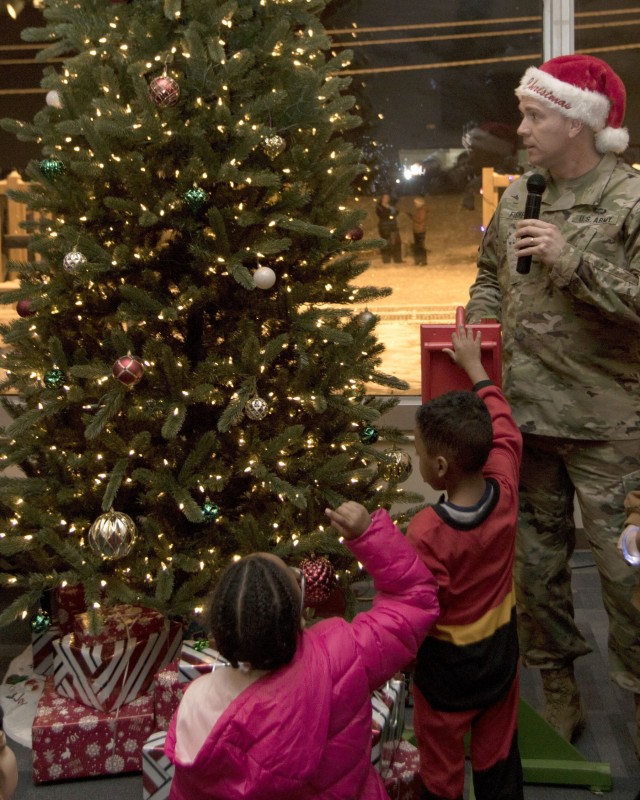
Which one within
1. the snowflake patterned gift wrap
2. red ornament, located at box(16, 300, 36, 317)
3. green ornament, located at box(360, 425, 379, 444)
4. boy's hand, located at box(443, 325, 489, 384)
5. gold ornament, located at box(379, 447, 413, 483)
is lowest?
the snowflake patterned gift wrap

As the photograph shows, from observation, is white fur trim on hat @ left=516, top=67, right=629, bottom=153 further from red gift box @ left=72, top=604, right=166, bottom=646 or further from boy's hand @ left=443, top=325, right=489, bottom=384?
red gift box @ left=72, top=604, right=166, bottom=646

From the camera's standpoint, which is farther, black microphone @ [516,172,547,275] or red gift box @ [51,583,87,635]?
red gift box @ [51,583,87,635]

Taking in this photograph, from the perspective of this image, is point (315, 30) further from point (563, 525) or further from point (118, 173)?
point (563, 525)

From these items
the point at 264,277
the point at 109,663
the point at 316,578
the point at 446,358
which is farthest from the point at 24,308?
the point at 446,358

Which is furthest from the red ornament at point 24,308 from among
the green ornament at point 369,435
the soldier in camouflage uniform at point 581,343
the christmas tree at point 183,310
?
the soldier in camouflage uniform at point 581,343

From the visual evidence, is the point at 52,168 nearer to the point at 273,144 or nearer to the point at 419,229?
the point at 273,144

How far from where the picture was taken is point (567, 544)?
2.79 m

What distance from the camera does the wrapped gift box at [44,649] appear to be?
10.3 feet

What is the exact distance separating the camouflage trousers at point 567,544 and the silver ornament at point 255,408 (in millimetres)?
746

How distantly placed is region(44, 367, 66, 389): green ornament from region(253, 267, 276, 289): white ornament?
0.63m

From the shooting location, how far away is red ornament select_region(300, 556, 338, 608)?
2.75m

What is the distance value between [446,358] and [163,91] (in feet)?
3.48

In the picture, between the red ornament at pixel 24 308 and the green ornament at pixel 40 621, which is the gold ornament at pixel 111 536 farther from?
the red ornament at pixel 24 308

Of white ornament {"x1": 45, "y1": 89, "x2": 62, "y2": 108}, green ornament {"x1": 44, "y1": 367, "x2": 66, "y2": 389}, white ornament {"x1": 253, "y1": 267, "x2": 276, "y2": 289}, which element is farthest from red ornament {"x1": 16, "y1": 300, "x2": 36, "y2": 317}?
white ornament {"x1": 253, "y1": 267, "x2": 276, "y2": 289}
